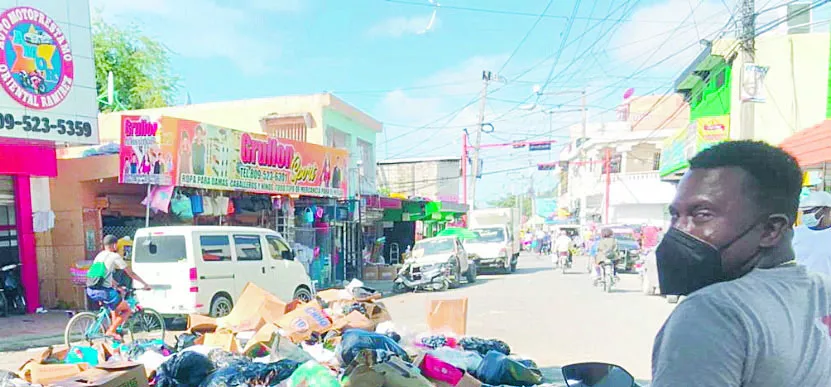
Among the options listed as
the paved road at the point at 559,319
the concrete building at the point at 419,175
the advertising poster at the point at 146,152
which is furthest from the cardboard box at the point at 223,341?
the concrete building at the point at 419,175

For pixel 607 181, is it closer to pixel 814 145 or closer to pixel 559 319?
pixel 814 145

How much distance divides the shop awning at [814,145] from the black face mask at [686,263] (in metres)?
9.40

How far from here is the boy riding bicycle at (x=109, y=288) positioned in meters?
7.92

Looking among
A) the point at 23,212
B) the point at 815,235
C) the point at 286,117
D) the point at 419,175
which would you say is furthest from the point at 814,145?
the point at 419,175

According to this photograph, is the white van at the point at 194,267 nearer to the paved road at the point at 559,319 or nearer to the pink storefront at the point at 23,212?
the paved road at the point at 559,319

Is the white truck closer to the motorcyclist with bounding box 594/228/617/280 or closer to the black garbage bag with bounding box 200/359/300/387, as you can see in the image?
the motorcyclist with bounding box 594/228/617/280

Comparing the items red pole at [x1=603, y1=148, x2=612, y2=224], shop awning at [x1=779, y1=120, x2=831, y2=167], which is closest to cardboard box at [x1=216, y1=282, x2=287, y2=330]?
shop awning at [x1=779, y1=120, x2=831, y2=167]

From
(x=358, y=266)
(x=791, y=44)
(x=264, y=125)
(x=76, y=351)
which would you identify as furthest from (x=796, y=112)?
(x=76, y=351)

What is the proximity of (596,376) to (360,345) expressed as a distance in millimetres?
3744

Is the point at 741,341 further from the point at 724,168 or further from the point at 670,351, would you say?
the point at 724,168

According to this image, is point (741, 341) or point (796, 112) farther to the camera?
point (796, 112)

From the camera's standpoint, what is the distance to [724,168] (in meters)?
1.35

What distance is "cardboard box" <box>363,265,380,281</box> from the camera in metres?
20.0

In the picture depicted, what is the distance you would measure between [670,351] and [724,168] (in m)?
0.45
